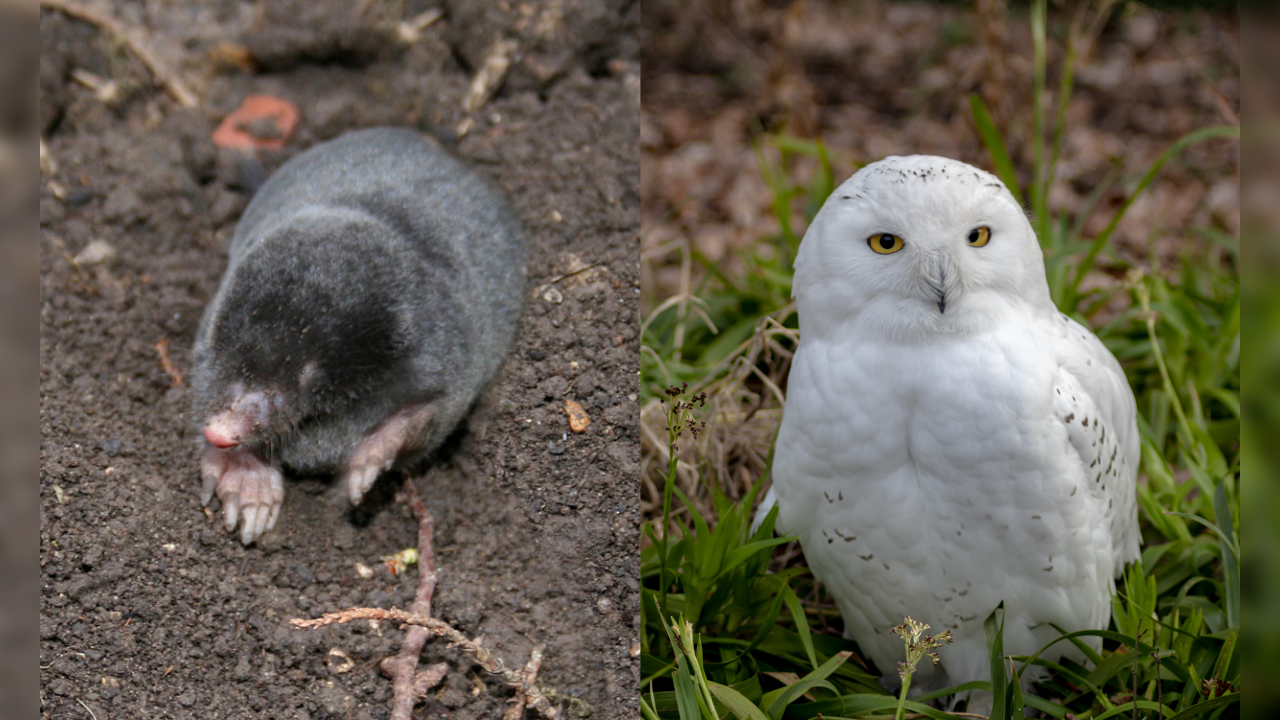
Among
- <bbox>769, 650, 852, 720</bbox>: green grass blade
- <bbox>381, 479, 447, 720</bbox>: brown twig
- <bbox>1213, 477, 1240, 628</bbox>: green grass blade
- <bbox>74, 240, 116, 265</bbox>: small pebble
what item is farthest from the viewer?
<bbox>74, 240, 116, 265</bbox>: small pebble

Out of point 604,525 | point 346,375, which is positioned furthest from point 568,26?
point 604,525

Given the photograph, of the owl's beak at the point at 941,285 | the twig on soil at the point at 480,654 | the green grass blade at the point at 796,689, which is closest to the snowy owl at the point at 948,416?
the owl's beak at the point at 941,285

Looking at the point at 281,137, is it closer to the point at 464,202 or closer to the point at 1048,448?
the point at 464,202

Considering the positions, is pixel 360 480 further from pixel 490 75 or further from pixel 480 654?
pixel 490 75

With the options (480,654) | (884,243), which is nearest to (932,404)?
(884,243)

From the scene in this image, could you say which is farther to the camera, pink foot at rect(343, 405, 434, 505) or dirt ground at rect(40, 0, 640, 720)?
pink foot at rect(343, 405, 434, 505)

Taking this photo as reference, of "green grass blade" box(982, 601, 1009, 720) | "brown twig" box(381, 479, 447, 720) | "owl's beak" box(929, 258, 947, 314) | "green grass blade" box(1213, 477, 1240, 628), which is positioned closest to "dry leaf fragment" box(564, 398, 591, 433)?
"brown twig" box(381, 479, 447, 720)

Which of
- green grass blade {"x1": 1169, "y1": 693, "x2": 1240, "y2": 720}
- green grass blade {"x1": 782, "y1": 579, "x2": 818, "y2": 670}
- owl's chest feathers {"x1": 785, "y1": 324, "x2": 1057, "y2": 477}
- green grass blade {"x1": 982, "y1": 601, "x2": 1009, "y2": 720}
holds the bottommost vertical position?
green grass blade {"x1": 782, "y1": 579, "x2": 818, "y2": 670}

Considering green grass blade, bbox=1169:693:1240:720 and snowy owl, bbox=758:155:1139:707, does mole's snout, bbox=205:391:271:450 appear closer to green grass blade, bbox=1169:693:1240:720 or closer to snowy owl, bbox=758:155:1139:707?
snowy owl, bbox=758:155:1139:707

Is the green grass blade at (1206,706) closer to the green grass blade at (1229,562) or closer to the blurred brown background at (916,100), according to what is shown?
the green grass blade at (1229,562)
